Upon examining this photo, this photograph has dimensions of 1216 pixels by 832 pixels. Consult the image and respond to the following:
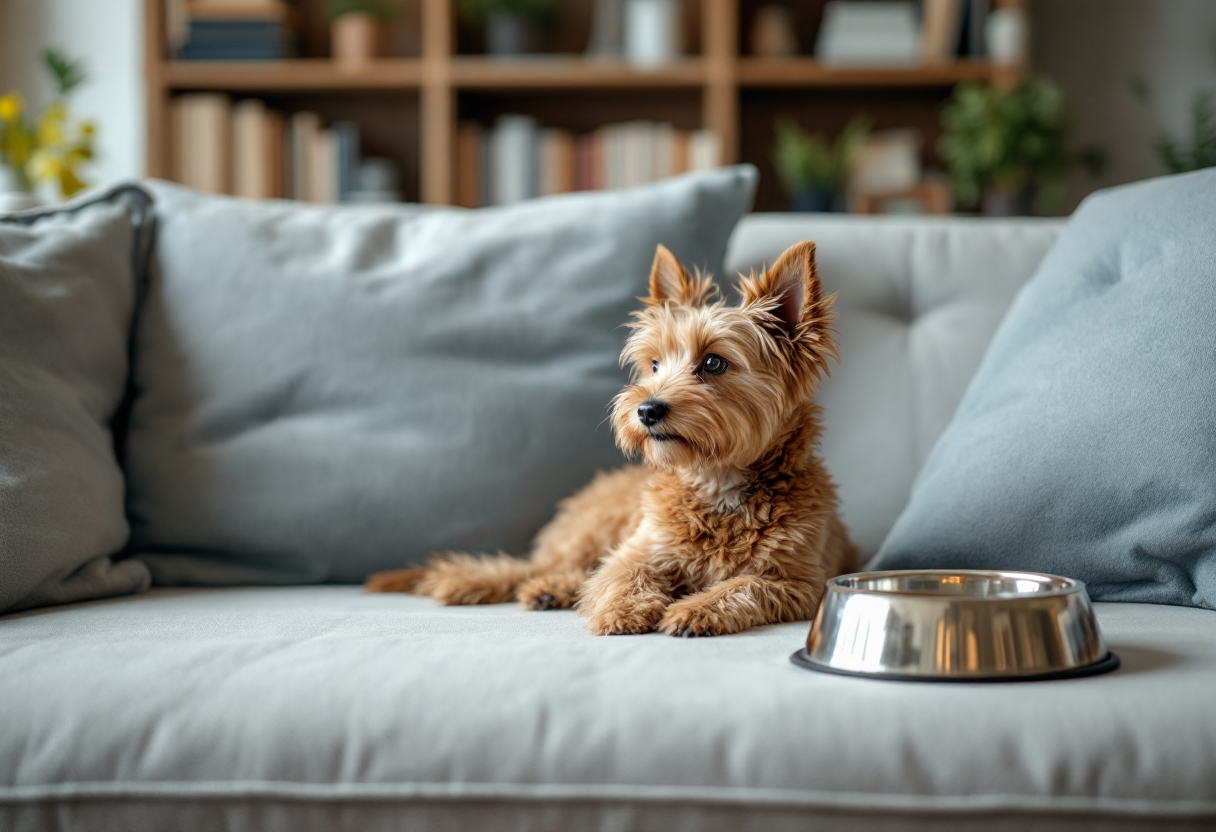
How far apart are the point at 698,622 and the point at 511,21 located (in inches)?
101

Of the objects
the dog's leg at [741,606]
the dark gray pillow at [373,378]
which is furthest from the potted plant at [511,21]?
the dog's leg at [741,606]

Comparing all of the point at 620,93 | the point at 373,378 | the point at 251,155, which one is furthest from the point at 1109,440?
the point at 251,155

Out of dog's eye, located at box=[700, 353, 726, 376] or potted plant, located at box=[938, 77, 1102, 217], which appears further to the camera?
potted plant, located at box=[938, 77, 1102, 217]

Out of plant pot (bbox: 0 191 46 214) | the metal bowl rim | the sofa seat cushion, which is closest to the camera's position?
the sofa seat cushion

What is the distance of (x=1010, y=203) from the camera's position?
288 cm

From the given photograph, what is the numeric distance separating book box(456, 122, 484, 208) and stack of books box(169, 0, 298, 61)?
23.8 inches

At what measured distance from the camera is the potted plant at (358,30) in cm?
314

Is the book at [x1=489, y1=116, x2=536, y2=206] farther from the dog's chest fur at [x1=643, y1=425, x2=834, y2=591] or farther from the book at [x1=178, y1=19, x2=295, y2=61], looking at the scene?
the dog's chest fur at [x1=643, y1=425, x2=834, y2=591]

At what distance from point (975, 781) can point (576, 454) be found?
82 cm

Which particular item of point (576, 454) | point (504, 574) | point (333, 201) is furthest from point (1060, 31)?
point (504, 574)

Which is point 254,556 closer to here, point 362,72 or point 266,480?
point 266,480

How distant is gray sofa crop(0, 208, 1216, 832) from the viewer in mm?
798

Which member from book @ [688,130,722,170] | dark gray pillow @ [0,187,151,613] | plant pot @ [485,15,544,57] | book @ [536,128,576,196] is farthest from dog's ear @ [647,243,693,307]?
plant pot @ [485,15,544,57]

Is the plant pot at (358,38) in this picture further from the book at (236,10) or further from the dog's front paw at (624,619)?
the dog's front paw at (624,619)
